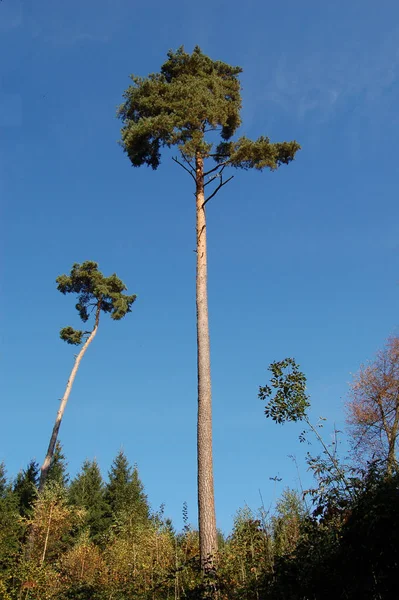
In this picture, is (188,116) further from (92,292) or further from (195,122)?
(92,292)

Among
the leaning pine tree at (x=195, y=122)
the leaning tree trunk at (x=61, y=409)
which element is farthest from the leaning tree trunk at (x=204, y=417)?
the leaning tree trunk at (x=61, y=409)

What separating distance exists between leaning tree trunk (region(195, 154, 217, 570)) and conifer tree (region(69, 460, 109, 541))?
28658mm

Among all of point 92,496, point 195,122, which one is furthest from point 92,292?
point 92,496

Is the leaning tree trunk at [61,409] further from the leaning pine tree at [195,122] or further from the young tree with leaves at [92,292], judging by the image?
the leaning pine tree at [195,122]

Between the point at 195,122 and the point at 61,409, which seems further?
the point at 61,409

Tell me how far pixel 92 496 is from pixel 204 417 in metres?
32.8

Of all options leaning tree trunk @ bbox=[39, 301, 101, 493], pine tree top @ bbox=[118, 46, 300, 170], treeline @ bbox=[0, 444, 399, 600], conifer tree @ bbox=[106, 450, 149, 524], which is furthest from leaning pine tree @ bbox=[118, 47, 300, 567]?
conifer tree @ bbox=[106, 450, 149, 524]

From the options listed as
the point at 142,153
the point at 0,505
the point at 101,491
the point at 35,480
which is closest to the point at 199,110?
the point at 142,153

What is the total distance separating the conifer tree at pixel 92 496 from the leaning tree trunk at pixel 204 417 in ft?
94.0

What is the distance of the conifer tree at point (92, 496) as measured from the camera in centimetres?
3605

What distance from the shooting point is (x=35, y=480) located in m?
32.6

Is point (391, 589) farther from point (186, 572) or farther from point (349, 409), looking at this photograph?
point (349, 409)

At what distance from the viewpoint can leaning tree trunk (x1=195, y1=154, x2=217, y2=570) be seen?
320 inches

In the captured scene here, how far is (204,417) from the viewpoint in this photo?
366 inches
